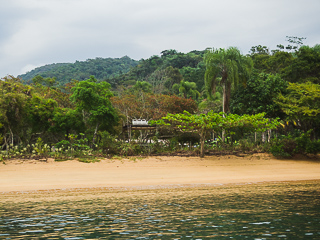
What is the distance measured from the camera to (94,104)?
30.2 m

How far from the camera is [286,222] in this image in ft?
30.8

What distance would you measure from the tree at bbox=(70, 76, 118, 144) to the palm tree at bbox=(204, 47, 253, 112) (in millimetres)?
8403

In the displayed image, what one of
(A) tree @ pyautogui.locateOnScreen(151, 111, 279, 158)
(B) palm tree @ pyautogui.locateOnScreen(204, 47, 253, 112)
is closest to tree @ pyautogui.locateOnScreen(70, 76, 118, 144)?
(A) tree @ pyautogui.locateOnScreen(151, 111, 279, 158)

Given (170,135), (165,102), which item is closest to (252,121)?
(170,135)

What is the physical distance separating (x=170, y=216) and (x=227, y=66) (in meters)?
22.2

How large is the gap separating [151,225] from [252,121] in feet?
56.3

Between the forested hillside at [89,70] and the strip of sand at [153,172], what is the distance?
74239 millimetres

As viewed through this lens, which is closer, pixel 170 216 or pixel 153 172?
pixel 170 216

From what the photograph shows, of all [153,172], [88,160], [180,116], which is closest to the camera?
[153,172]

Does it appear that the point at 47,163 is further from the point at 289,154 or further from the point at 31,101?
the point at 289,154

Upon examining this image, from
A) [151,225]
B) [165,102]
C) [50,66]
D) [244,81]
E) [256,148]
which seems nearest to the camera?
[151,225]

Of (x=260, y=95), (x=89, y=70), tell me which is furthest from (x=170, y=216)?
(x=89, y=70)

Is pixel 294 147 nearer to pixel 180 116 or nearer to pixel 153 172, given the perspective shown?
pixel 180 116

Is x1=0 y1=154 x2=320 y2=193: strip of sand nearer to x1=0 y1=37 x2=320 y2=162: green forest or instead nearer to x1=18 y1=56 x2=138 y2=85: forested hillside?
x1=0 y1=37 x2=320 y2=162: green forest
